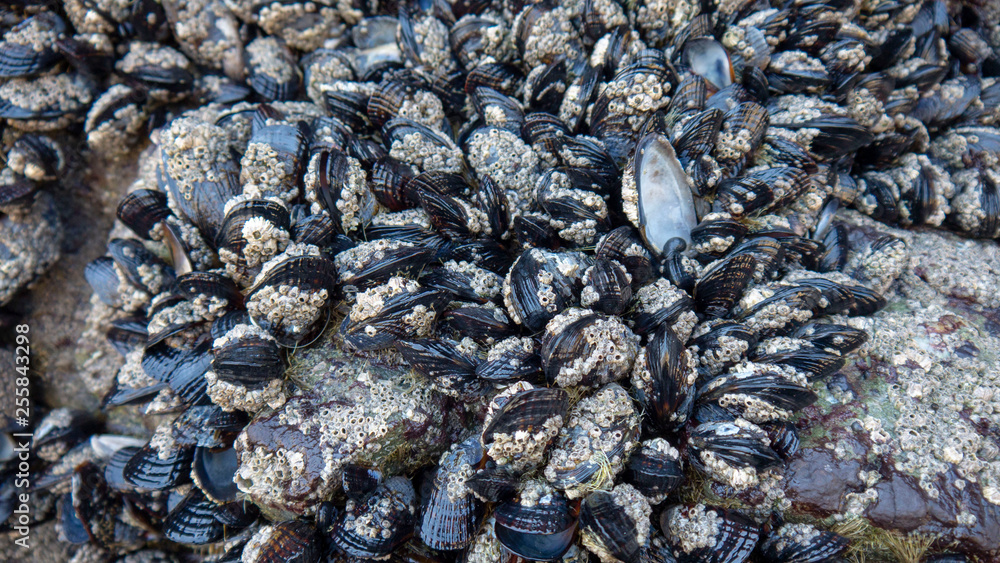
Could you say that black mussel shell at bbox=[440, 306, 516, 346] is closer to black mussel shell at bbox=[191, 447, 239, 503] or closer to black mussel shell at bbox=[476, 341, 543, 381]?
black mussel shell at bbox=[476, 341, 543, 381]

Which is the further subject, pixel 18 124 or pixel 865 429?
pixel 18 124

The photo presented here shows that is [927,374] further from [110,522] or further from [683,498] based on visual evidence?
[110,522]

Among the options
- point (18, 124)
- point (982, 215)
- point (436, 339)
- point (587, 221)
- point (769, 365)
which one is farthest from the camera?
point (18, 124)

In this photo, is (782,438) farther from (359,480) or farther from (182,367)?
(182,367)

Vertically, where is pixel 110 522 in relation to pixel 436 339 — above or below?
below

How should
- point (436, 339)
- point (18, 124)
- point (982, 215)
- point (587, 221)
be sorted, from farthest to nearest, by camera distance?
point (18, 124) → point (982, 215) → point (587, 221) → point (436, 339)

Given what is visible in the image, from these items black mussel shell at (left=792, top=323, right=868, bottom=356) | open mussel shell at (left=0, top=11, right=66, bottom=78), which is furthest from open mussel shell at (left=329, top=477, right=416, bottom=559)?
open mussel shell at (left=0, top=11, right=66, bottom=78)

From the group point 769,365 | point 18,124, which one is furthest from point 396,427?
point 18,124
